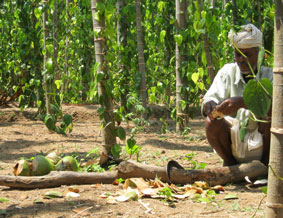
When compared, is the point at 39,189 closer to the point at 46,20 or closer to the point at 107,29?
the point at 107,29

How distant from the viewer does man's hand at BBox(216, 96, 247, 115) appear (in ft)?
8.02

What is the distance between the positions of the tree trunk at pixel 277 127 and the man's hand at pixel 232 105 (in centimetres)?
114

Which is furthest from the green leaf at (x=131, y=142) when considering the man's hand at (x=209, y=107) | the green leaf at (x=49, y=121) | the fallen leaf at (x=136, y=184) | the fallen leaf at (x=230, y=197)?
the green leaf at (x=49, y=121)

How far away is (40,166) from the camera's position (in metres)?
2.77

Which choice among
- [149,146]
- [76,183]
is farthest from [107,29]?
[149,146]

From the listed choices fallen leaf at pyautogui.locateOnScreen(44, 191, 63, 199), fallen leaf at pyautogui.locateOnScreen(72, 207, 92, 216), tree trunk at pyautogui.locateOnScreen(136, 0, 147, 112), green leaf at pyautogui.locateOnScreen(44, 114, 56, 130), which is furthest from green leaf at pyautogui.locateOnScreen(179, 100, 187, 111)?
fallen leaf at pyautogui.locateOnScreen(72, 207, 92, 216)

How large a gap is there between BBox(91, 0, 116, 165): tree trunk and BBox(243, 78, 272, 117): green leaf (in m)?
1.82

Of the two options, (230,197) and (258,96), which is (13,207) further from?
(258,96)

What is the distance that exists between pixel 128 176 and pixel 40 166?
1.94 ft

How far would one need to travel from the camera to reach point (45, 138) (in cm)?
470

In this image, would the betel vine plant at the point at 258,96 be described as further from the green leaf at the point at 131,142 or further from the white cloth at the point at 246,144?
the green leaf at the point at 131,142

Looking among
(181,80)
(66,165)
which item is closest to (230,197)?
(66,165)

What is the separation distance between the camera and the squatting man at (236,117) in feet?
9.25

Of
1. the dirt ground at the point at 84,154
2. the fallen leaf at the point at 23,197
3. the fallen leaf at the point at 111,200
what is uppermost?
the fallen leaf at the point at 23,197
